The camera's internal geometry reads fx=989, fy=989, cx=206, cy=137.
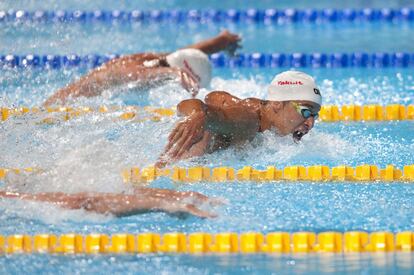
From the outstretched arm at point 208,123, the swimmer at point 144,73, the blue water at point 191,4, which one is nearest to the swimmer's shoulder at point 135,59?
the swimmer at point 144,73

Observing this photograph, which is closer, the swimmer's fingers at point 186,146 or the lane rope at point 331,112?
the swimmer's fingers at point 186,146

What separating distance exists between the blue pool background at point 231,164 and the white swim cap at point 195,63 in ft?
0.47

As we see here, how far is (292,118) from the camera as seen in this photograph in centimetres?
446

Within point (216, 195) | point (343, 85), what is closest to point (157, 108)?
point (343, 85)

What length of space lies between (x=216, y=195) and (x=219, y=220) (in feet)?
1.45

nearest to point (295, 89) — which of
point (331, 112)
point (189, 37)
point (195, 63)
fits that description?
point (331, 112)

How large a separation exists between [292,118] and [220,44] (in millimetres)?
1958

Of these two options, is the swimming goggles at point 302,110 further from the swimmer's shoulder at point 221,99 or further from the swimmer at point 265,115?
the swimmer's shoulder at point 221,99

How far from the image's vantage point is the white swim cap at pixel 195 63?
5.90 m

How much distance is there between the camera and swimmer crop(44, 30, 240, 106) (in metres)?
5.88

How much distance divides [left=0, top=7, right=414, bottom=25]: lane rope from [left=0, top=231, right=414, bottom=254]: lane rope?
16.0 feet

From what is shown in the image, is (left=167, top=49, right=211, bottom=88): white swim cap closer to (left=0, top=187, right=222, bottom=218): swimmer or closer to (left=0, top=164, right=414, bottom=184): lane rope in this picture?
(left=0, top=164, right=414, bottom=184): lane rope

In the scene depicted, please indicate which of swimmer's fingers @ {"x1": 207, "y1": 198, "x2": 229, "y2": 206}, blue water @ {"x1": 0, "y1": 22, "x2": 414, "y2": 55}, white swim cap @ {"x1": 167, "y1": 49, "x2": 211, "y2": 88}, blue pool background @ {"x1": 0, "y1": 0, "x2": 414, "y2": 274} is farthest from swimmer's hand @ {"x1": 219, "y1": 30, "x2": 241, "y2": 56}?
swimmer's fingers @ {"x1": 207, "y1": 198, "x2": 229, "y2": 206}

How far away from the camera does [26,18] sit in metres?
8.42
